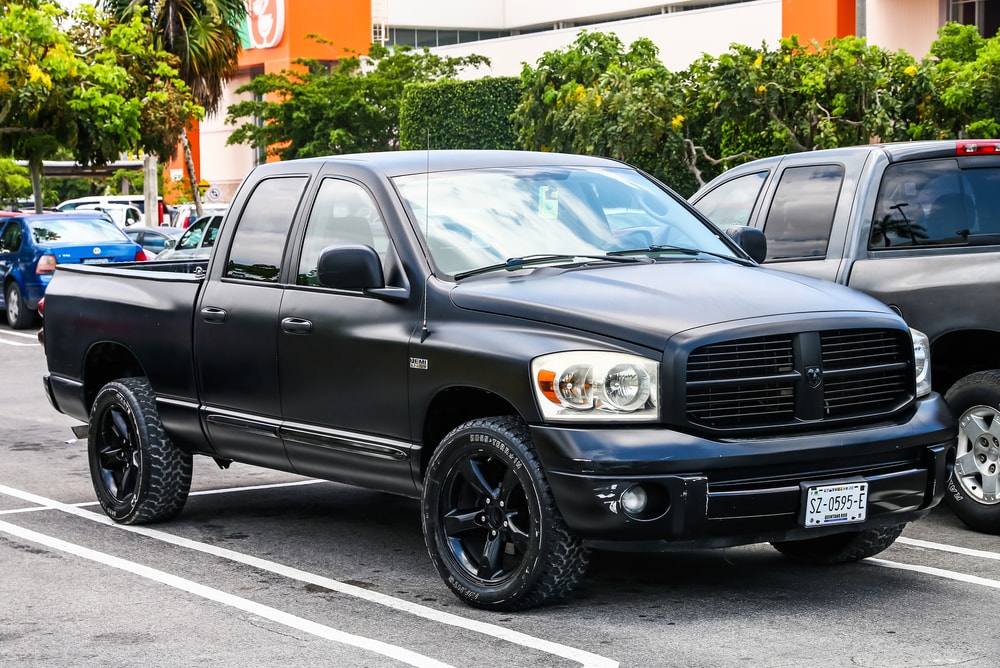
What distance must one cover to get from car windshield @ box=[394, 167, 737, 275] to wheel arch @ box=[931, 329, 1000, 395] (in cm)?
150

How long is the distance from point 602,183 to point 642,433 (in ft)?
6.57

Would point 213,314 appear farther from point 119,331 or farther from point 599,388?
point 599,388

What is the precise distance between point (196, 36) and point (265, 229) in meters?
37.3

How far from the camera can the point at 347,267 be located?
21.6 ft

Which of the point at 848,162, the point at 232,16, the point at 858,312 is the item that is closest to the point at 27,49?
the point at 232,16

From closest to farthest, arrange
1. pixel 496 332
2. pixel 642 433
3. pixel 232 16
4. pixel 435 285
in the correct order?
1. pixel 642 433
2. pixel 496 332
3. pixel 435 285
4. pixel 232 16

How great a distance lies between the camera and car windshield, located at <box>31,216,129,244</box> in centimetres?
2270

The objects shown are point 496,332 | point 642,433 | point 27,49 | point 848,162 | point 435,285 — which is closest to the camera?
point 642,433

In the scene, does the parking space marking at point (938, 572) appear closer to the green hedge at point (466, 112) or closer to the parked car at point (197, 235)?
the parked car at point (197, 235)

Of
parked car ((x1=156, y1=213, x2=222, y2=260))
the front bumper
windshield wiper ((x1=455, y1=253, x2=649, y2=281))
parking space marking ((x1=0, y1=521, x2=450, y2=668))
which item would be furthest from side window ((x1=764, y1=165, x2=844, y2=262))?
parked car ((x1=156, y1=213, x2=222, y2=260))

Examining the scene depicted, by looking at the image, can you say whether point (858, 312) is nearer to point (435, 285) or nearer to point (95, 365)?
point (435, 285)

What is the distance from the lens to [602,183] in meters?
7.41

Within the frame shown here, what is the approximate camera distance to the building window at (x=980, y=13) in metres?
34.1

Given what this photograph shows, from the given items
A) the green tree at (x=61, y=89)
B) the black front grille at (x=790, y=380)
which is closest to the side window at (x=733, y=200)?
the black front grille at (x=790, y=380)
